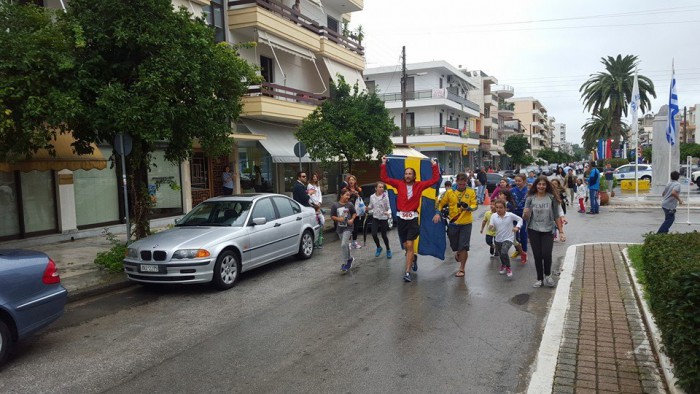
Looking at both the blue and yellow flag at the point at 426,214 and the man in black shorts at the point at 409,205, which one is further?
the blue and yellow flag at the point at 426,214

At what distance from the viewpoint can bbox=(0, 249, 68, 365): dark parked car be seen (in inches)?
199

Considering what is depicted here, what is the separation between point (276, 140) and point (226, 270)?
1180 centimetres

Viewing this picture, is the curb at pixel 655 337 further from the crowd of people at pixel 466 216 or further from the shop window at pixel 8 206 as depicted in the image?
the shop window at pixel 8 206

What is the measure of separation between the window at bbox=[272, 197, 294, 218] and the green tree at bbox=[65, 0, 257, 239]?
73.5 inches

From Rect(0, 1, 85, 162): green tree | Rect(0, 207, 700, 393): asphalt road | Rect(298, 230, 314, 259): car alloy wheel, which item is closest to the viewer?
Rect(0, 207, 700, 393): asphalt road

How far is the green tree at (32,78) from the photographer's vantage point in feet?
26.5

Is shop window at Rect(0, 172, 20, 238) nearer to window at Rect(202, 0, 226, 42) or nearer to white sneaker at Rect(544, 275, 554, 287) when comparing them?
window at Rect(202, 0, 226, 42)

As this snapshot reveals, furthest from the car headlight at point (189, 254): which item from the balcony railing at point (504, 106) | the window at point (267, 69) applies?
the balcony railing at point (504, 106)

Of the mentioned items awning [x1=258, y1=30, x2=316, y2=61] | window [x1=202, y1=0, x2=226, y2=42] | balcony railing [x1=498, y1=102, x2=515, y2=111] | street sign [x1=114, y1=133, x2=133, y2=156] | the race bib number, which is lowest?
the race bib number

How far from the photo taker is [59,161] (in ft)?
36.5

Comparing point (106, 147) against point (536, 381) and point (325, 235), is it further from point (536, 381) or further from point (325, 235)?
point (536, 381)

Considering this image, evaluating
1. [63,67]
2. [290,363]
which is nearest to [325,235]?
[63,67]

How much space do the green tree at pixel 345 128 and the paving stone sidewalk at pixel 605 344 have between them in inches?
440

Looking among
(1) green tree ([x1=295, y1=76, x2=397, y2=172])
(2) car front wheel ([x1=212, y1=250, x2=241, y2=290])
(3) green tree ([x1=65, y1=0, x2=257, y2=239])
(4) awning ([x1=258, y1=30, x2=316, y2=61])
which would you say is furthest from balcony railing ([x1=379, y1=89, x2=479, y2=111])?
(2) car front wheel ([x1=212, y1=250, x2=241, y2=290])
